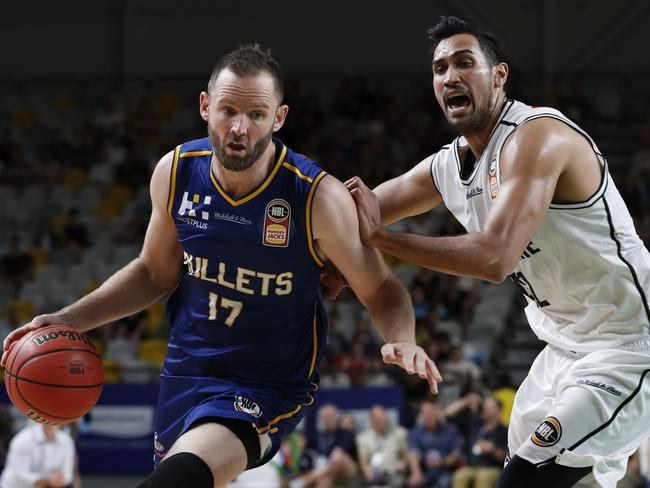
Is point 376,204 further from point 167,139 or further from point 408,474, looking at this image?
point 167,139

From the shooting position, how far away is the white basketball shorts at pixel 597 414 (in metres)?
3.67

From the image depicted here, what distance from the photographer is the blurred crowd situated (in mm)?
10148

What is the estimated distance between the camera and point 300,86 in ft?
56.0

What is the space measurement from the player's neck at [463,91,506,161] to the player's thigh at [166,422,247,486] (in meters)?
1.56

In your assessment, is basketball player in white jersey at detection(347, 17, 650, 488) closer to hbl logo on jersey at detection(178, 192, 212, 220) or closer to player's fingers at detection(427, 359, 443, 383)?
player's fingers at detection(427, 359, 443, 383)

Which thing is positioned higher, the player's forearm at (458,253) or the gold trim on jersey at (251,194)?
the gold trim on jersey at (251,194)

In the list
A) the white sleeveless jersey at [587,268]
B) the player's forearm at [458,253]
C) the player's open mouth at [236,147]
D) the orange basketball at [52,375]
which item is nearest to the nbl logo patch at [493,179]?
the white sleeveless jersey at [587,268]

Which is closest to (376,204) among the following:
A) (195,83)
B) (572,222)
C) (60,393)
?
(572,222)

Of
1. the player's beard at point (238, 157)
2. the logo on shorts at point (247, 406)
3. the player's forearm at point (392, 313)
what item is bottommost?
the logo on shorts at point (247, 406)

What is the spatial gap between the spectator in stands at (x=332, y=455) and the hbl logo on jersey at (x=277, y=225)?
21.5ft

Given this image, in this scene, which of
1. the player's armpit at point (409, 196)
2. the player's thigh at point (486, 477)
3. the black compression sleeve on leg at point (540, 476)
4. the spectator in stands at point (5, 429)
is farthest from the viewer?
the spectator in stands at point (5, 429)

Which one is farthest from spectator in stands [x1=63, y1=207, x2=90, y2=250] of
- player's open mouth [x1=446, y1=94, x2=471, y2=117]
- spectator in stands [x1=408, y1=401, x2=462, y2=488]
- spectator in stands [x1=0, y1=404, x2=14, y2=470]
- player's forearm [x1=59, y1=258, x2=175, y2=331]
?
player's open mouth [x1=446, y1=94, x2=471, y2=117]

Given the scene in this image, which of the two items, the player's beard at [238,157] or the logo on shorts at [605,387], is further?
the player's beard at [238,157]

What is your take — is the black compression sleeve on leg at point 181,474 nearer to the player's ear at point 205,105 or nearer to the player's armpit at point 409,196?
the player's ear at point 205,105
